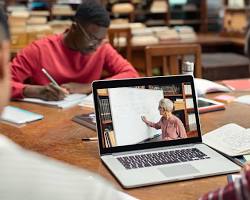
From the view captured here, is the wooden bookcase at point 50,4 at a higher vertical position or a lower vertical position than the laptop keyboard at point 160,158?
higher

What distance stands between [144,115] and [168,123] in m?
0.08

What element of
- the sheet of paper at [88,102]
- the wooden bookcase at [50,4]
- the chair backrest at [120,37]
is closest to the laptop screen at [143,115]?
the sheet of paper at [88,102]

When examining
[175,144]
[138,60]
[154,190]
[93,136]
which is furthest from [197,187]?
[138,60]

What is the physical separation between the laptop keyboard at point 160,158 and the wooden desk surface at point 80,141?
8 cm

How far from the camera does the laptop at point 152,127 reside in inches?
55.5

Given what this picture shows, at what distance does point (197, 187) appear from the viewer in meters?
1.28

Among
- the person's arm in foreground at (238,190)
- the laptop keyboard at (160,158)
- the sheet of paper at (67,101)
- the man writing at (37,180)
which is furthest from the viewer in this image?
the sheet of paper at (67,101)

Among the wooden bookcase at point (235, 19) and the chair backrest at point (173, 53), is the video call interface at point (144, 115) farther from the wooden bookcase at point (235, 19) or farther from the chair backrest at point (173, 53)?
the wooden bookcase at point (235, 19)

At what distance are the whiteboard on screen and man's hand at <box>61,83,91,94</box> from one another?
0.81 m

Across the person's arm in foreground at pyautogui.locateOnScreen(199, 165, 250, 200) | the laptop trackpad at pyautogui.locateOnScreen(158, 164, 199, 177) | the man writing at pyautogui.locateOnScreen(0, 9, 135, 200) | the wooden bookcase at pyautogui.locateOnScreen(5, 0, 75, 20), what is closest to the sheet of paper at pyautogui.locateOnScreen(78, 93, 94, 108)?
the laptop trackpad at pyautogui.locateOnScreen(158, 164, 199, 177)

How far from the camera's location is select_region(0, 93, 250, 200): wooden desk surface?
125 cm

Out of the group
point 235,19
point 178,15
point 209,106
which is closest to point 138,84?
point 209,106

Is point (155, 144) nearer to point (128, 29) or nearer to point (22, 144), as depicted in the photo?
point (22, 144)

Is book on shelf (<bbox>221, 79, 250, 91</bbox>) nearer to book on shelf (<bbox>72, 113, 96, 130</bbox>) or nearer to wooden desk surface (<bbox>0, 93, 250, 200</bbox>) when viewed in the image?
wooden desk surface (<bbox>0, 93, 250, 200</bbox>)
